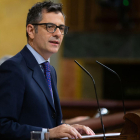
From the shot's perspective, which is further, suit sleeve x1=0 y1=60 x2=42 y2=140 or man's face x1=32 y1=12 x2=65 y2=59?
man's face x1=32 y1=12 x2=65 y2=59

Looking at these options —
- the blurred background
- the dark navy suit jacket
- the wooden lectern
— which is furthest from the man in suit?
the blurred background

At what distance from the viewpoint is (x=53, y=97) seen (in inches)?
76.1

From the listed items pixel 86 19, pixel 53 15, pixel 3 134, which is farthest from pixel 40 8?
pixel 86 19

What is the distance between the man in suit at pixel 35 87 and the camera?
1614 millimetres

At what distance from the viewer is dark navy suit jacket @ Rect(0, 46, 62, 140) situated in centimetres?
162

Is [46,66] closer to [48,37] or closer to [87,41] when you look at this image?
[48,37]

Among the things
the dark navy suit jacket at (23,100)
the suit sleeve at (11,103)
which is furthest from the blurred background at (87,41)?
the suit sleeve at (11,103)

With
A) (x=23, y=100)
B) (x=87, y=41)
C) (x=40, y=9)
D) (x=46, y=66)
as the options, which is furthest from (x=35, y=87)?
(x=87, y=41)

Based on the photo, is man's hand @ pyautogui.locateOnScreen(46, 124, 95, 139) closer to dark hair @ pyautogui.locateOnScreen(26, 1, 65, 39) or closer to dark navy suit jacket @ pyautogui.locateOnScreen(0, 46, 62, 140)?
dark navy suit jacket @ pyautogui.locateOnScreen(0, 46, 62, 140)

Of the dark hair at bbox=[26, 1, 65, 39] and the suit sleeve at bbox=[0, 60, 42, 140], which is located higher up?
the dark hair at bbox=[26, 1, 65, 39]

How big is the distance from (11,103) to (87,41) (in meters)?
5.97

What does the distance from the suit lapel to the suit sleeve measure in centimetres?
12

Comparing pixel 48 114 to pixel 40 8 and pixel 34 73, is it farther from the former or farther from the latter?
pixel 40 8

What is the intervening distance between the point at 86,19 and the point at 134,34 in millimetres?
1234
